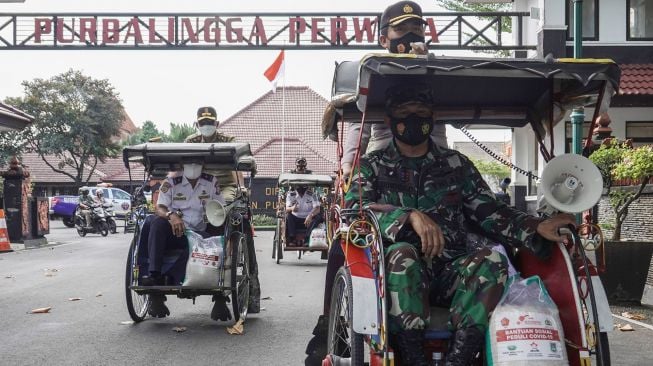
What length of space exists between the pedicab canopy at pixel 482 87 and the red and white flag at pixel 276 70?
2977 cm

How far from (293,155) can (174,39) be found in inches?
1042

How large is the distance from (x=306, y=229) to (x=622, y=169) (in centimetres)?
804

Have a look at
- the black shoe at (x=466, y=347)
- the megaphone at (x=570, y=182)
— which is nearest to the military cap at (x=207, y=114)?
the megaphone at (x=570, y=182)

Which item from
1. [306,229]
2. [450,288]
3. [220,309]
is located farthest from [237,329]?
[306,229]

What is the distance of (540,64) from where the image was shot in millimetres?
4148

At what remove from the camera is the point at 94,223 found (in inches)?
1179

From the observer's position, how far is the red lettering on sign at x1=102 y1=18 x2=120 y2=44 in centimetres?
1933

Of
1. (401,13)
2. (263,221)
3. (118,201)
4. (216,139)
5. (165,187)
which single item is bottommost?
(263,221)

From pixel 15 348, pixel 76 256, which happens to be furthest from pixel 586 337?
pixel 76 256

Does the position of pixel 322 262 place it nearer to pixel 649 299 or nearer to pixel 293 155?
pixel 649 299

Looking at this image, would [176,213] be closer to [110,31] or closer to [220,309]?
[220,309]

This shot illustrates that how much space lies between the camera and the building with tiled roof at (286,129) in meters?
45.4

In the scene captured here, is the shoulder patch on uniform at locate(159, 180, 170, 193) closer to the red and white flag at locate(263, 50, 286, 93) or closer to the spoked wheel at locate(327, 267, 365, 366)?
the spoked wheel at locate(327, 267, 365, 366)

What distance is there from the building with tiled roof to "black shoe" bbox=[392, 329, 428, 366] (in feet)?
133
